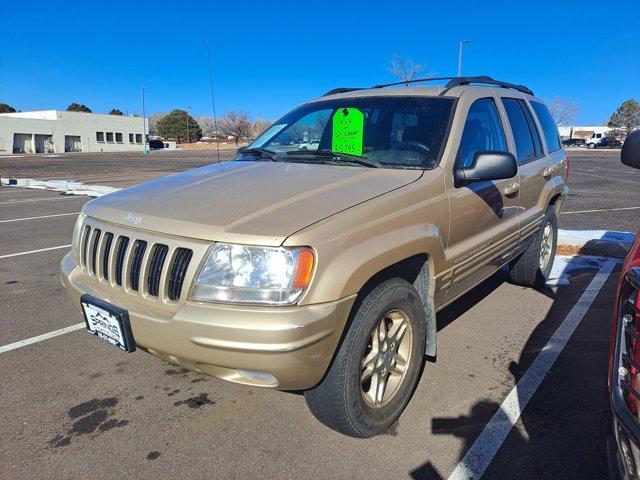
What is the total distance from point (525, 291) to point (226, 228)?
A: 12.5 ft

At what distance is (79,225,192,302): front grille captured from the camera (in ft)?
7.17

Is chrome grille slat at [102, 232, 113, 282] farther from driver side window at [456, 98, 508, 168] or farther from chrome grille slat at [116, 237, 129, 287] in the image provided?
driver side window at [456, 98, 508, 168]

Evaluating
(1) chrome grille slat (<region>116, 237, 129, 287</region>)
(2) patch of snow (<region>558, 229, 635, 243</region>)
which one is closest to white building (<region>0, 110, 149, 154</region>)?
(2) patch of snow (<region>558, 229, 635, 243</region>)

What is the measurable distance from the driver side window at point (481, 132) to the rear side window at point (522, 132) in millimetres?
296

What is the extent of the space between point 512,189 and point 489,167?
1.03m

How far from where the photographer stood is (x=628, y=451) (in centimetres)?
158

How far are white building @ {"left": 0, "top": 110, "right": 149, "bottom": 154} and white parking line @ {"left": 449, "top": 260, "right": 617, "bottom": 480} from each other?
188ft

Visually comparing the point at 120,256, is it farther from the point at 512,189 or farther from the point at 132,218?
the point at 512,189

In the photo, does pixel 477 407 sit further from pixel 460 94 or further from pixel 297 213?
pixel 460 94

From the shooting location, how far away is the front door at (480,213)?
3.01 m

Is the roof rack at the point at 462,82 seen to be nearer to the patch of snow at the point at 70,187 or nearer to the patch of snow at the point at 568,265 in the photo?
the patch of snow at the point at 568,265

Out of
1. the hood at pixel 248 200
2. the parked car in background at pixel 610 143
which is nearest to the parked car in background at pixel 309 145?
the hood at pixel 248 200

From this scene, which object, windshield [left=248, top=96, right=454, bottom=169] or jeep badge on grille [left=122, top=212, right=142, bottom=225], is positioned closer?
jeep badge on grille [left=122, top=212, right=142, bottom=225]

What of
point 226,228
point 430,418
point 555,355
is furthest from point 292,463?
point 555,355
